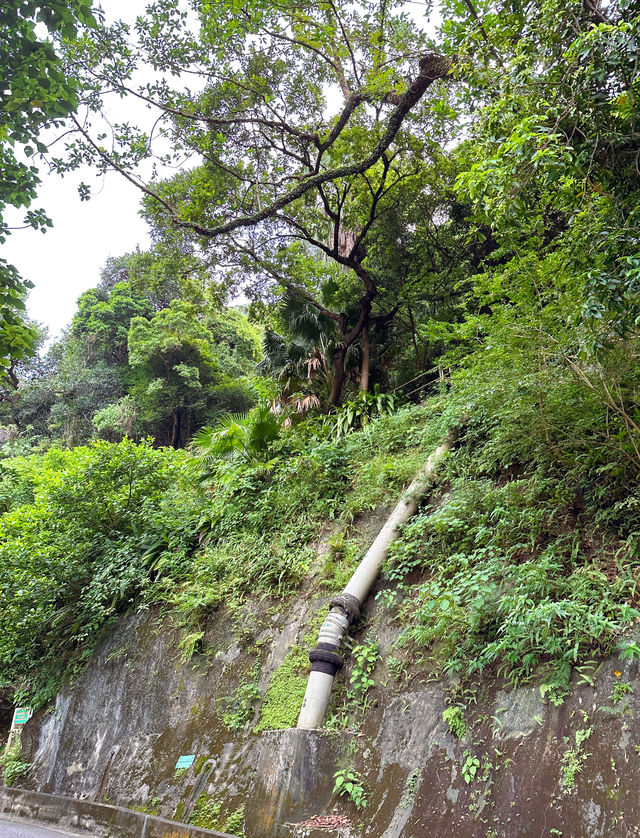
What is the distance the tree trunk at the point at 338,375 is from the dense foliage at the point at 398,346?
0.20 feet

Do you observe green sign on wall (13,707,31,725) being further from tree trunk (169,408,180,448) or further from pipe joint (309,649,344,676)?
tree trunk (169,408,180,448)

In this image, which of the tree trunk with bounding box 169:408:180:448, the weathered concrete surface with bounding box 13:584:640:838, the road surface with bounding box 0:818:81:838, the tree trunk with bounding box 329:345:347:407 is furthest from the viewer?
the tree trunk with bounding box 169:408:180:448

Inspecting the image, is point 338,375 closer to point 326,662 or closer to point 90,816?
point 326,662

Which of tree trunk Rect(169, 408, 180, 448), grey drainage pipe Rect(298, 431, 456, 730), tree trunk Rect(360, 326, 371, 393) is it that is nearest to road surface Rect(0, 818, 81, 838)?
grey drainage pipe Rect(298, 431, 456, 730)

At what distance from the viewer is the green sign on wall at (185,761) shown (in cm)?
511

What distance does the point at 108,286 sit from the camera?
28469 mm

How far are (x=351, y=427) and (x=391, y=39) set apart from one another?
263 inches

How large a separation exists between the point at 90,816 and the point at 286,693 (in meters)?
2.68

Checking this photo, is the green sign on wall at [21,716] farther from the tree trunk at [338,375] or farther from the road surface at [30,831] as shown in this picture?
the tree trunk at [338,375]

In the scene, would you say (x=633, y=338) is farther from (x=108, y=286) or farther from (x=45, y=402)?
(x=108, y=286)

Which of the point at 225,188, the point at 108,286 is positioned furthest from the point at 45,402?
the point at 225,188

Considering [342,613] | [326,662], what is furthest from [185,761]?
[342,613]

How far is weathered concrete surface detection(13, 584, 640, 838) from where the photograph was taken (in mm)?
2926

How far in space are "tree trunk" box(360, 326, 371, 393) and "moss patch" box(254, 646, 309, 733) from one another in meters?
7.10
